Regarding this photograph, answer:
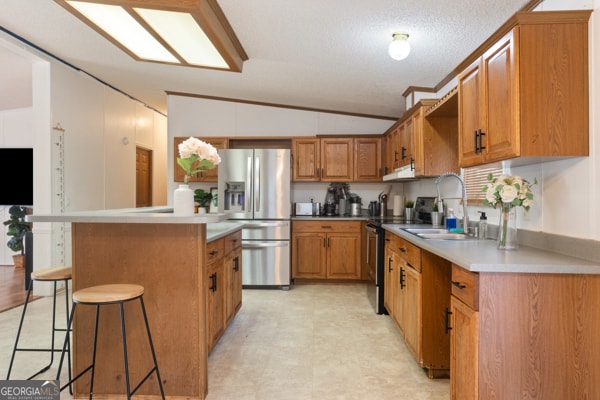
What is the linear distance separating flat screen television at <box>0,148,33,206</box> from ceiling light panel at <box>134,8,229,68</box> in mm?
3827

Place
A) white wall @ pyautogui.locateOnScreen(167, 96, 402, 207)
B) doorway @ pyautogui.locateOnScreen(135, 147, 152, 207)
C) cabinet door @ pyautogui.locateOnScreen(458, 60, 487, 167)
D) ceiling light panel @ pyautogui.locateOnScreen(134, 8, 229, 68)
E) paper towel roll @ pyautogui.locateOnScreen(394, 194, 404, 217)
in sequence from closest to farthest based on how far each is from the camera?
cabinet door @ pyautogui.locateOnScreen(458, 60, 487, 167), ceiling light panel @ pyautogui.locateOnScreen(134, 8, 229, 68), paper towel roll @ pyautogui.locateOnScreen(394, 194, 404, 217), white wall @ pyautogui.locateOnScreen(167, 96, 402, 207), doorway @ pyautogui.locateOnScreen(135, 147, 152, 207)

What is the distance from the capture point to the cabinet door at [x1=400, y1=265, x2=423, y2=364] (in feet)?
8.22

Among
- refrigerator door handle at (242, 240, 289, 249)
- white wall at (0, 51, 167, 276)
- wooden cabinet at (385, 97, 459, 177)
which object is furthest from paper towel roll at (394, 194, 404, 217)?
white wall at (0, 51, 167, 276)

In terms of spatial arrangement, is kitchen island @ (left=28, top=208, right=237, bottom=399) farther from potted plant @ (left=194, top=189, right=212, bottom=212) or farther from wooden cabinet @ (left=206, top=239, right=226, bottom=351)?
potted plant @ (left=194, top=189, right=212, bottom=212)

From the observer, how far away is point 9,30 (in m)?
Result: 3.74

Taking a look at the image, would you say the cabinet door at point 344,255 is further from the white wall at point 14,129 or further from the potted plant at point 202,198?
the white wall at point 14,129

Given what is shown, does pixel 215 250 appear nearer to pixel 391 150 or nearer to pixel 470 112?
pixel 470 112

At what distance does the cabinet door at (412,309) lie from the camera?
2506 mm

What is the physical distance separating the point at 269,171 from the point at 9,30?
310 centimetres

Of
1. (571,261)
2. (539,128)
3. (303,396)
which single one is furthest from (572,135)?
(303,396)

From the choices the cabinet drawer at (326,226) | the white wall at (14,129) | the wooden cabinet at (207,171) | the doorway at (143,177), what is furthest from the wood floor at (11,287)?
the cabinet drawer at (326,226)

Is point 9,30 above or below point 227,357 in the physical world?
above

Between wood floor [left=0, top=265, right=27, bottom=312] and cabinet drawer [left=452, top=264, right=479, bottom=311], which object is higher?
cabinet drawer [left=452, top=264, right=479, bottom=311]

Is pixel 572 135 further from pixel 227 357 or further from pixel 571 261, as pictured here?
pixel 227 357
